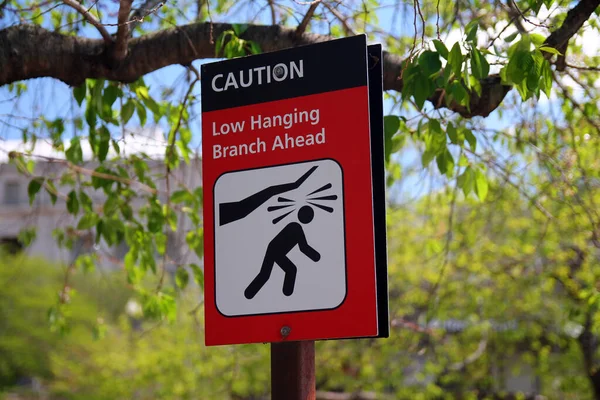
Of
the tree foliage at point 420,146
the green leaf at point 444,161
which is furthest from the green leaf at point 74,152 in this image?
the green leaf at point 444,161

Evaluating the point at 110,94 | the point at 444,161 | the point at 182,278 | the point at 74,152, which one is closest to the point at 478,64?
the point at 444,161

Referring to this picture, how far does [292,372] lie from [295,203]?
59 centimetres

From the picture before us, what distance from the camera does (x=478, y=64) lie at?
3.50m

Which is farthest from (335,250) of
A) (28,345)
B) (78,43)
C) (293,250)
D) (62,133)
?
(28,345)

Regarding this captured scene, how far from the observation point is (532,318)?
1397 cm

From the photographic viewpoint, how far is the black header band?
9.54 feet

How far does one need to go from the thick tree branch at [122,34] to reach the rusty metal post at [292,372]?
2081 millimetres

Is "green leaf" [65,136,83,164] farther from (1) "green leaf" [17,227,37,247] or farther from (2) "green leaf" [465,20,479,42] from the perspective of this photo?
(2) "green leaf" [465,20,479,42]

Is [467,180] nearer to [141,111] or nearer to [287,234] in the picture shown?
[141,111]

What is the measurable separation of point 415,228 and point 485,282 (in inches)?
61.3

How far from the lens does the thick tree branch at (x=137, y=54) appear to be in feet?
14.4

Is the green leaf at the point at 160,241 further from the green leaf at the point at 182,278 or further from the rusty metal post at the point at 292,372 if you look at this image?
the rusty metal post at the point at 292,372

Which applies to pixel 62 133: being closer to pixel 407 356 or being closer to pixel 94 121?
pixel 94 121

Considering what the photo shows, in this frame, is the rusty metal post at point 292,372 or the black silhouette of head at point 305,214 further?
the rusty metal post at point 292,372
